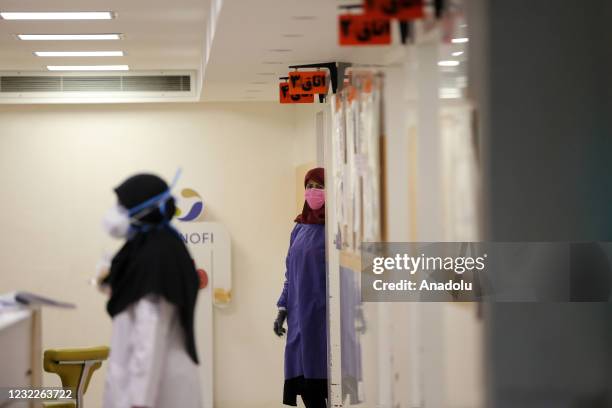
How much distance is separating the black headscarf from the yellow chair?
165 centimetres

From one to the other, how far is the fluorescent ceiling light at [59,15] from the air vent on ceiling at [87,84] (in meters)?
1.97

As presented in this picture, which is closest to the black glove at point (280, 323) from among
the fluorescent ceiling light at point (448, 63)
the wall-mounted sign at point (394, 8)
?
the fluorescent ceiling light at point (448, 63)

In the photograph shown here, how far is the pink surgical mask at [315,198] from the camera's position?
18.3 ft

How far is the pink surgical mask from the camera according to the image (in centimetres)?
558

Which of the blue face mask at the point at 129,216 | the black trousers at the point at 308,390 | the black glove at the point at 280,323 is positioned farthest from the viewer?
the black glove at the point at 280,323

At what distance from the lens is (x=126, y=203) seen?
3.18 metres

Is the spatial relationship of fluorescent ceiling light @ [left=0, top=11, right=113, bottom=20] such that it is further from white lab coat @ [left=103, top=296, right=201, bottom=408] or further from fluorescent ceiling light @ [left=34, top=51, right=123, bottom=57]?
white lab coat @ [left=103, top=296, right=201, bottom=408]

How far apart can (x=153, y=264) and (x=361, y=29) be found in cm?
120

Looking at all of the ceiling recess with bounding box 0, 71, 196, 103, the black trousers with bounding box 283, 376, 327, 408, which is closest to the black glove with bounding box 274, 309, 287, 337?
the black trousers with bounding box 283, 376, 327, 408

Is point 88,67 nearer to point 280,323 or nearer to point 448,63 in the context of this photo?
point 280,323

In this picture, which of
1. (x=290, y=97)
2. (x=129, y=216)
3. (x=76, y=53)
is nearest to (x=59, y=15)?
(x=76, y=53)

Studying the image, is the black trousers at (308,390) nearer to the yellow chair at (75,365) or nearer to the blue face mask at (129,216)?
the yellow chair at (75,365)

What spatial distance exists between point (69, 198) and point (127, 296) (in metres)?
4.67

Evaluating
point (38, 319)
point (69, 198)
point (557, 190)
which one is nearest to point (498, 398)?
point (557, 190)
